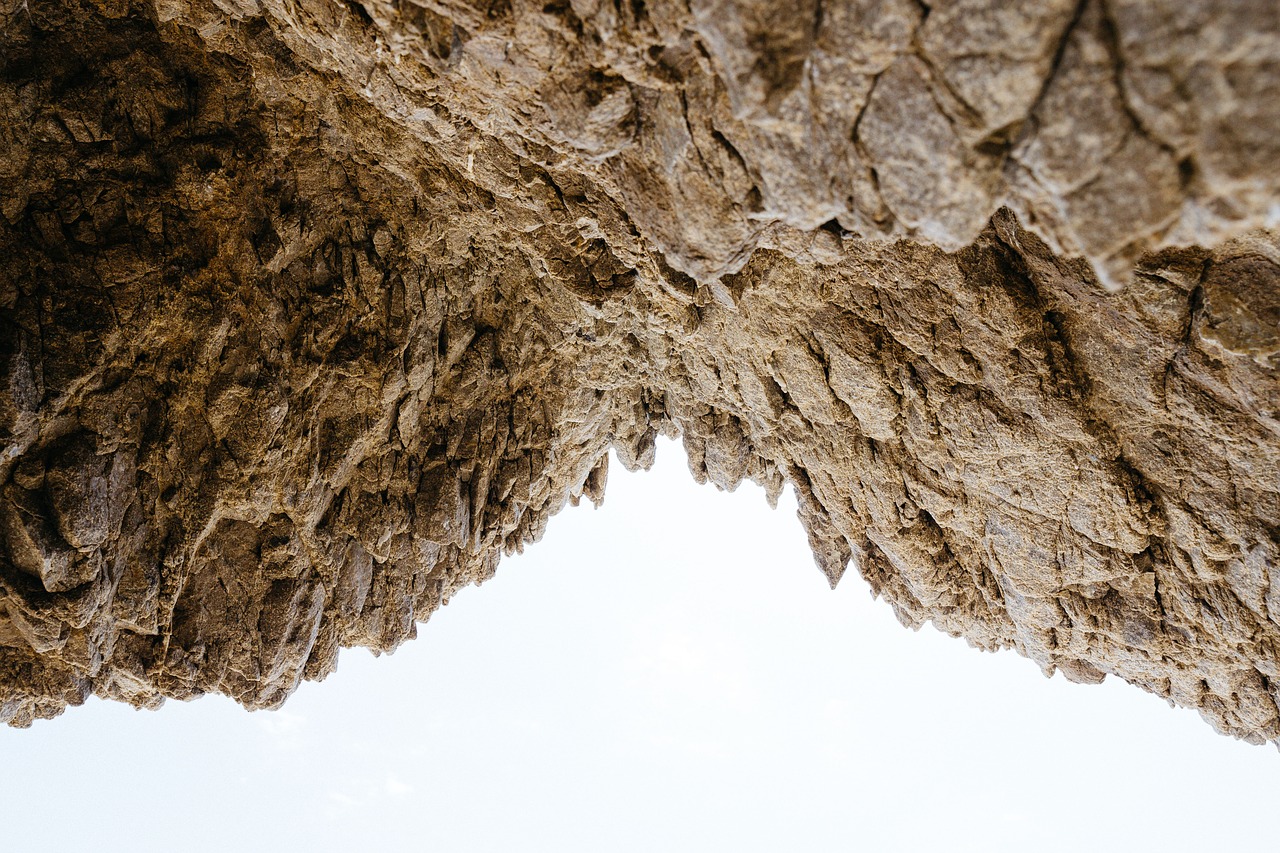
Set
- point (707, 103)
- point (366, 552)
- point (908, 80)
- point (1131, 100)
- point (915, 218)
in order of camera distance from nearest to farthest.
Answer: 1. point (1131, 100)
2. point (908, 80)
3. point (915, 218)
4. point (707, 103)
5. point (366, 552)

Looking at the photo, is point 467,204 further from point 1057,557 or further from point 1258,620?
point 1258,620

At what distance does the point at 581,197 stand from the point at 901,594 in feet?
32.7

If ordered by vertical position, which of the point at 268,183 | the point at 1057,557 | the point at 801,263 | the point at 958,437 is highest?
the point at 801,263

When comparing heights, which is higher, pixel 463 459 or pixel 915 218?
pixel 915 218

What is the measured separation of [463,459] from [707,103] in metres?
8.63

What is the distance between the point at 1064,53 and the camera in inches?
198

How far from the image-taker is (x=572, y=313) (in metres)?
13.7

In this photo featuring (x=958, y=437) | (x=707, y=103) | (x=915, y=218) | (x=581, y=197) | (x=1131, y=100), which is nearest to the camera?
(x=1131, y=100)

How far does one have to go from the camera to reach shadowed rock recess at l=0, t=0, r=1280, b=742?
5.97 metres

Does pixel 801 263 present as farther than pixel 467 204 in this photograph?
No

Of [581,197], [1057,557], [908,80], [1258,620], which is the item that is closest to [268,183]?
[581,197]

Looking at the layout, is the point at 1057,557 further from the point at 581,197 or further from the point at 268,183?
the point at 268,183

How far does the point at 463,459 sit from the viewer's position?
14070 millimetres

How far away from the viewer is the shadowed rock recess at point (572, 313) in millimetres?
5973
